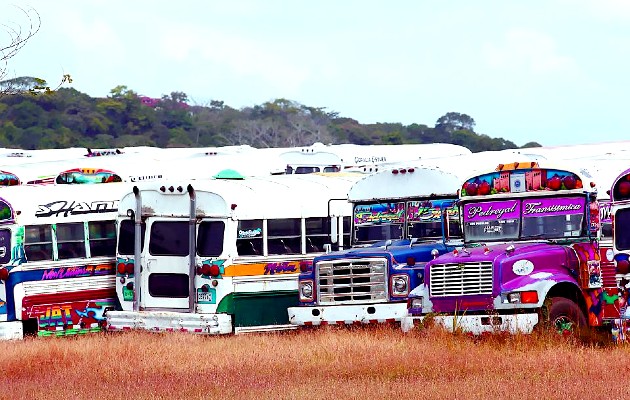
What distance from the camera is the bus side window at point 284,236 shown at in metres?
21.2

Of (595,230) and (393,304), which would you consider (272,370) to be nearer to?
(393,304)

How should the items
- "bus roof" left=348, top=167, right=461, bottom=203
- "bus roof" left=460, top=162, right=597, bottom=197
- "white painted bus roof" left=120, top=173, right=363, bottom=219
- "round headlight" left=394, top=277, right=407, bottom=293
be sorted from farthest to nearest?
"white painted bus roof" left=120, top=173, right=363, bottom=219, "bus roof" left=348, top=167, right=461, bottom=203, "round headlight" left=394, top=277, right=407, bottom=293, "bus roof" left=460, top=162, right=597, bottom=197

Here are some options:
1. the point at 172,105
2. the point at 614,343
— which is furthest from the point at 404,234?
the point at 172,105

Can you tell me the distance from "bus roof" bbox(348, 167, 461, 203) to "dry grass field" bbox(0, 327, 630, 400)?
2.56 metres

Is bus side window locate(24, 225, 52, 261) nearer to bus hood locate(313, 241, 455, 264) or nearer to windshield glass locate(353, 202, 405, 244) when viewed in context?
bus hood locate(313, 241, 455, 264)

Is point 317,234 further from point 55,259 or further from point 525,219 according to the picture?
point 525,219

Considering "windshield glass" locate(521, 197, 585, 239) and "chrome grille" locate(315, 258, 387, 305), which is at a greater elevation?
"windshield glass" locate(521, 197, 585, 239)

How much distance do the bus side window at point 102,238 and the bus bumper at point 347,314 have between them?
390 centimetres

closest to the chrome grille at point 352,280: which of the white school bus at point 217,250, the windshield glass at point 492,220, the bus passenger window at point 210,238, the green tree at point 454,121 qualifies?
the white school bus at point 217,250

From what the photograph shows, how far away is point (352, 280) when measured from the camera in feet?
63.3

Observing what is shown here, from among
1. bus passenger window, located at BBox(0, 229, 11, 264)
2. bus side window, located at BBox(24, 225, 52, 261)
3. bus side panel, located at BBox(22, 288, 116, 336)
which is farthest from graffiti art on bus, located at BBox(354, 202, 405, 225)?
bus passenger window, located at BBox(0, 229, 11, 264)

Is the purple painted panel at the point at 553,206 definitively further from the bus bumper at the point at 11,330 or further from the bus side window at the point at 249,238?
the bus bumper at the point at 11,330

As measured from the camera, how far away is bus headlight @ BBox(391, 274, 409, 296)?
62.4 ft

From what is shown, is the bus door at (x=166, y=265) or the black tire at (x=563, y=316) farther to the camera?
the bus door at (x=166, y=265)
